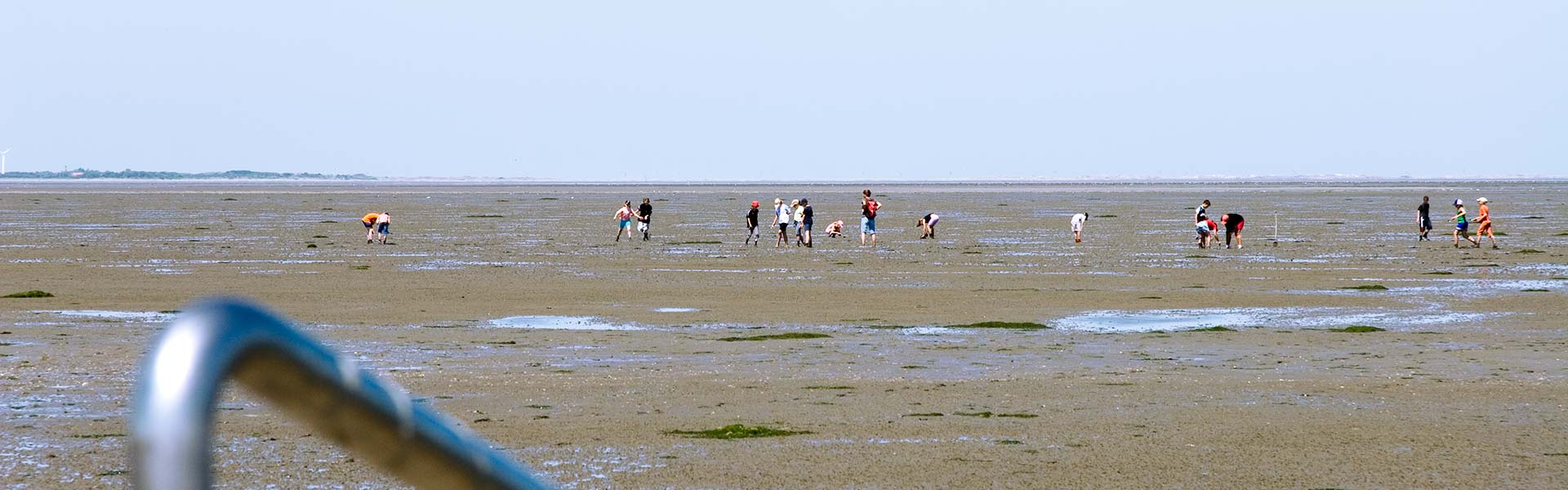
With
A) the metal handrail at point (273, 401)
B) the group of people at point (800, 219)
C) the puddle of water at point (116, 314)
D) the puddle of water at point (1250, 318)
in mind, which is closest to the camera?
the metal handrail at point (273, 401)

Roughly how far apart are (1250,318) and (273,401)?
59.9 feet

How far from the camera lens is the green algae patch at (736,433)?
976 cm

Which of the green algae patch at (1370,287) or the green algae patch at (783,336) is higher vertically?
the green algae patch at (783,336)

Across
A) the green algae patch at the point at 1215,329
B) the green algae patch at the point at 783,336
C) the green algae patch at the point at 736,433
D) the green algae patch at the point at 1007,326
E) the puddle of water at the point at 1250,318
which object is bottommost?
the puddle of water at the point at 1250,318

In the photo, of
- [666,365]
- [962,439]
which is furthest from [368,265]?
[962,439]

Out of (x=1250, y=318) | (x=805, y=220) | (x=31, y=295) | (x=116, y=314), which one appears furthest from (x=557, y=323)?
(x=805, y=220)

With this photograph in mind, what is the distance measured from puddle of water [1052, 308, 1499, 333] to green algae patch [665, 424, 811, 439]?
7620 mm

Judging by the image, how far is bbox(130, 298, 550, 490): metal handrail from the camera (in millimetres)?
747

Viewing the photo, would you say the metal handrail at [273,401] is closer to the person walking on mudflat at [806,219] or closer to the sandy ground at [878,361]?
the sandy ground at [878,361]

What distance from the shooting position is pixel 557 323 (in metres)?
17.7

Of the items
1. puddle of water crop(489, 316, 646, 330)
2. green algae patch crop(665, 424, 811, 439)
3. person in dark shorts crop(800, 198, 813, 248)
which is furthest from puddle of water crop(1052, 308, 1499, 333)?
person in dark shorts crop(800, 198, 813, 248)

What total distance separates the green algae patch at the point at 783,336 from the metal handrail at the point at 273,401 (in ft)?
48.2

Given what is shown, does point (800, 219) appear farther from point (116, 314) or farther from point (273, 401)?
point (273, 401)

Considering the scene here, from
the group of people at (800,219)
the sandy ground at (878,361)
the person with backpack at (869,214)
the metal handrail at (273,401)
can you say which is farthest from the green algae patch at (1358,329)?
the person with backpack at (869,214)
